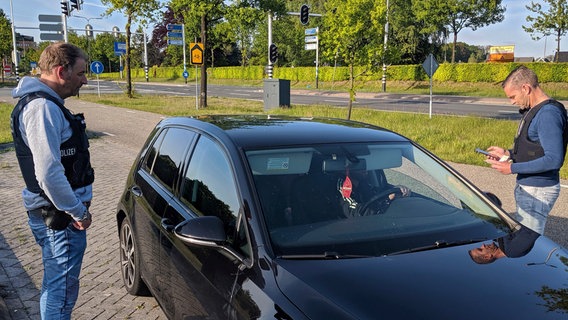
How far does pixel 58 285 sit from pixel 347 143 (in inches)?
76.5

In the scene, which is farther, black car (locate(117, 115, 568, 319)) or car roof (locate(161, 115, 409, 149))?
car roof (locate(161, 115, 409, 149))

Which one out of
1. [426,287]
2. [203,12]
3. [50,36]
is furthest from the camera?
[50,36]

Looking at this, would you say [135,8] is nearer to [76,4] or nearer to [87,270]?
[76,4]

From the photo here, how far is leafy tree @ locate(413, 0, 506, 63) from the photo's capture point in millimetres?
39656

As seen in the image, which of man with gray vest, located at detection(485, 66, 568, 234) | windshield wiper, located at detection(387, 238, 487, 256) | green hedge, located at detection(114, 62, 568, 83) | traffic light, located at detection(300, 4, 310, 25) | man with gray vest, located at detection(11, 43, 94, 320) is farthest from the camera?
green hedge, located at detection(114, 62, 568, 83)

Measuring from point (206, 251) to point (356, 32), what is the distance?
15.3 m

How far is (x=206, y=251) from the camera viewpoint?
8.00 feet

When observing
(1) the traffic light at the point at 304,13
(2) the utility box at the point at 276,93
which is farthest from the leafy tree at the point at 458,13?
(2) the utility box at the point at 276,93

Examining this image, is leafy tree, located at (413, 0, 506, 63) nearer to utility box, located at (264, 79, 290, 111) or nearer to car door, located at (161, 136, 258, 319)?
utility box, located at (264, 79, 290, 111)

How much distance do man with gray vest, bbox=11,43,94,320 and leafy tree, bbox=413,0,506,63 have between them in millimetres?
41522

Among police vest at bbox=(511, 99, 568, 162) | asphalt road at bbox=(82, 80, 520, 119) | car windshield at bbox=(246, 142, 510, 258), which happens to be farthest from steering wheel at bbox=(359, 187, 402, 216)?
asphalt road at bbox=(82, 80, 520, 119)

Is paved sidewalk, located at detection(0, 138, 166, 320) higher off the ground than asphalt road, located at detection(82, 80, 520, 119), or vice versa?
asphalt road, located at detection(82, 80, 520, 119)

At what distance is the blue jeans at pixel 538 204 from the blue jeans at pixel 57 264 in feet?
10.3

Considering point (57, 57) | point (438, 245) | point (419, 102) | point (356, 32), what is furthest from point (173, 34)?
point (438, 245)
